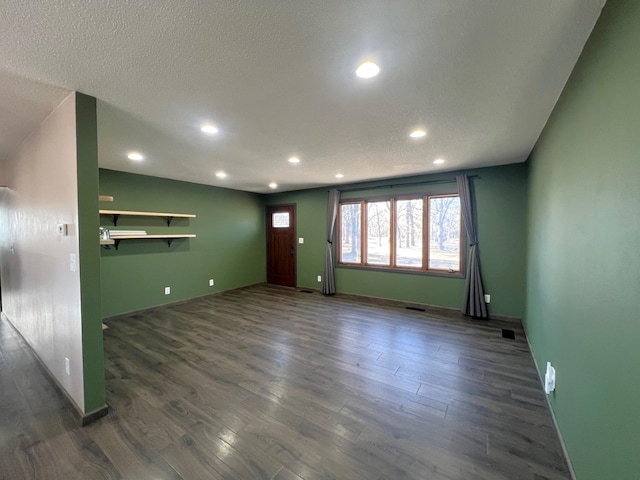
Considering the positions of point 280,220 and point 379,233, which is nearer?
point 379,233

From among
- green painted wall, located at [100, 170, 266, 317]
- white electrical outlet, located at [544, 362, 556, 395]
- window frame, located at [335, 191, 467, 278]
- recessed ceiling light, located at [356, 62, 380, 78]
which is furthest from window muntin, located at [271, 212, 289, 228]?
white electrical outlet, located at [544, 362, 556, 395]

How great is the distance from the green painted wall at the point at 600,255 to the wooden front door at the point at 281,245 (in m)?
5.25

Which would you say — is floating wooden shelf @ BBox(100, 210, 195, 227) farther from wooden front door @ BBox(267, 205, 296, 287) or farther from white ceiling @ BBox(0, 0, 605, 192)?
wooden front door @ BBox(267, 205, 296, 287)

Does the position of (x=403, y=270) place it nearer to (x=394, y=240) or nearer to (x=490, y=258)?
(x=394, y=240)

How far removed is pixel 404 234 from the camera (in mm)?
5086

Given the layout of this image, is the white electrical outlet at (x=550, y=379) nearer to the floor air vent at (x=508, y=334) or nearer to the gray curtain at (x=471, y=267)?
the floor air vent at (x=508, y=334)

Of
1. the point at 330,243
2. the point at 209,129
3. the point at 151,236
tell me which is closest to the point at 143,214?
the point at 151,236

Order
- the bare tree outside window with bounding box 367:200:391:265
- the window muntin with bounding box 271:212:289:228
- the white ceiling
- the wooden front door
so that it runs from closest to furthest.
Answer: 1. the white ceiling
2. the bare tree outside window with bounding box 367:200:391:265
3. the wooden front door
4. the window muntin with bounding box 271:212:289:228

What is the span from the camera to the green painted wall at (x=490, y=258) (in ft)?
13.2

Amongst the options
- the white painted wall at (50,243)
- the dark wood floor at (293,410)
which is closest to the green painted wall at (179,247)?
the white painted wall at (50,243)

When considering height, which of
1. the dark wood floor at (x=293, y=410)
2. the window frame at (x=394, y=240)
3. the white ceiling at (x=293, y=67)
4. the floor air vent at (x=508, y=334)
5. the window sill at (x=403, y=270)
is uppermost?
the white ceiling at (x=293, y=67)

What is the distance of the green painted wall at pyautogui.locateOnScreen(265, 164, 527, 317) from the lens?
4023mm

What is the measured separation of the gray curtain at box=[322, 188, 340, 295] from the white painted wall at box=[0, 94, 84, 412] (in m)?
4.29

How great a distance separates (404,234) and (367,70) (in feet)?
12.7
